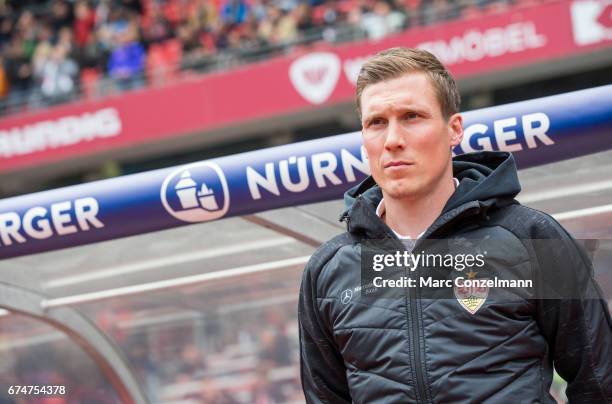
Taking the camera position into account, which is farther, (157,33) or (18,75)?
(18,75)

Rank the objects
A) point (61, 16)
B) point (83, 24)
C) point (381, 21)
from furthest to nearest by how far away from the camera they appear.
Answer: point (61, 16), point (83, 24), point (381, 21)

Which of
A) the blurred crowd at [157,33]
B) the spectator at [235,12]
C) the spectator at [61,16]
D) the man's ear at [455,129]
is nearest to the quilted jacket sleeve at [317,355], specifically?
the man's ear at [455,129]

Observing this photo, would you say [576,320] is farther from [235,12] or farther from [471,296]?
[235,12]

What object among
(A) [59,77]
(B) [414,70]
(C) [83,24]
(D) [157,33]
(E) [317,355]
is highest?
(C) [83,24]

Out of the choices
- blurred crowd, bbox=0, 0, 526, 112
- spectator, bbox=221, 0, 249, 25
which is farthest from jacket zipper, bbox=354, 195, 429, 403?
spectator, bbox=221, 0, 249, 25

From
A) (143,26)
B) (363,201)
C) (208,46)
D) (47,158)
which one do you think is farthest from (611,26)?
(363,201)

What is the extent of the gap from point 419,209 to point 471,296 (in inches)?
8.0

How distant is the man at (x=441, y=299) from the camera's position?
5.24 ft

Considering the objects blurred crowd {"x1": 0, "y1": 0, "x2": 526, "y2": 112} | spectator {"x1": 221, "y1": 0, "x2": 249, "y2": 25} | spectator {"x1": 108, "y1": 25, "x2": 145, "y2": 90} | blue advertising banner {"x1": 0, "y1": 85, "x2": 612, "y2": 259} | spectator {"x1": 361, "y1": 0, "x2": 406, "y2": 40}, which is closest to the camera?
blue advertising banner {"x1": 0, "y1": 85, "x2": 612, "y2": 259}

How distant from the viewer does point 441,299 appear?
1.65 metres

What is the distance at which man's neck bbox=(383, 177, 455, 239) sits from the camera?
174 centimetres

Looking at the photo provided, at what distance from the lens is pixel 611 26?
388 inches

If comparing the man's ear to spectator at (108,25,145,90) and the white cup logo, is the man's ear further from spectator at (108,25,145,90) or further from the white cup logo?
spectator at (108,25,145,90)

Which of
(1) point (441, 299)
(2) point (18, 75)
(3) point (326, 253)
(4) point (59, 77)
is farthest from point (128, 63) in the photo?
(1) point (441, 299)
